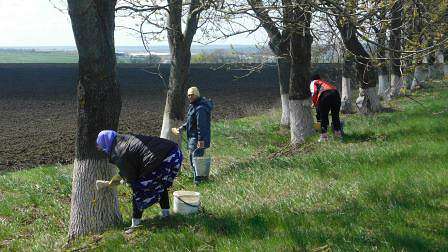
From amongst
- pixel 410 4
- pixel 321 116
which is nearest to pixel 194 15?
pixel 321 116

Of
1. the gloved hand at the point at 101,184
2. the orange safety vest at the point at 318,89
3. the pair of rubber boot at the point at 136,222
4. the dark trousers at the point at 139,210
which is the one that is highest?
the orange safety vest at the point at 318,89

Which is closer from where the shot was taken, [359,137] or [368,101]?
[359,137]

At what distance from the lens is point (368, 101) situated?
18.2 metres

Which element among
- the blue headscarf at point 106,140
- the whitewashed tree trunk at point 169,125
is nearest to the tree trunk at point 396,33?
the blue headscarf at point 106,140

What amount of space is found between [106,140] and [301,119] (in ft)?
23.4

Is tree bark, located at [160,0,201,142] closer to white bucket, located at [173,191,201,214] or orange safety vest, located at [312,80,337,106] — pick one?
orange safety vest, located at [312,80,337,106]

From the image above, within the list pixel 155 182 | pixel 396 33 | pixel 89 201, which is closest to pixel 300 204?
pixel 155 182

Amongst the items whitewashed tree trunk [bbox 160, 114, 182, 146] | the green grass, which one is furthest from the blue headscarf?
whitewashed tree trunk [bbox 160, 114, 182, 146]

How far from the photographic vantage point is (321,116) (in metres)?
12.4

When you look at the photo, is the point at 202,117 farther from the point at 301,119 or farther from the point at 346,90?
the point at 346,90

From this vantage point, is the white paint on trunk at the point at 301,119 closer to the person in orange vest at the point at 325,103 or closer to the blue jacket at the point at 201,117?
the person in orange vest at the point at 325,103

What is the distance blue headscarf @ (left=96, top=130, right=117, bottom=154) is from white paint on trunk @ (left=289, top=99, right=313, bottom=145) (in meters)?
6.94

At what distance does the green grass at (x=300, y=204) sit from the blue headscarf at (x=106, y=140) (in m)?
1.00

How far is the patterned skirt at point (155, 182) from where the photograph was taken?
7090mm
